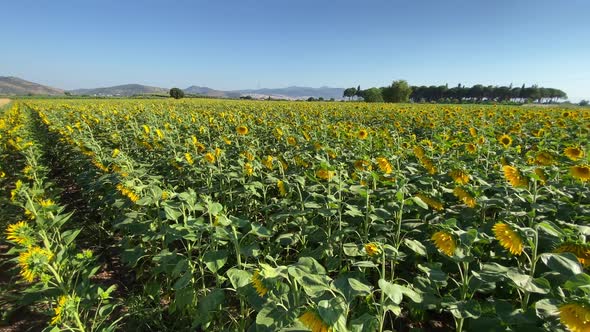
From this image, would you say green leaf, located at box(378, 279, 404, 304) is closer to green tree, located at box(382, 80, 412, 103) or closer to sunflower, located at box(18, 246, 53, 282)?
sunflower, located at box(18, 246, 53, 282)

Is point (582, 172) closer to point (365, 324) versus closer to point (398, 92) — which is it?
point (365, 324)

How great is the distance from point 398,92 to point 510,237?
2258 inches

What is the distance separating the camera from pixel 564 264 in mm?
1290

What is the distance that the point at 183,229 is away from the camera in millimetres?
2031

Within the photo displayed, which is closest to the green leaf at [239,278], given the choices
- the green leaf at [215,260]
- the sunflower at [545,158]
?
the green leaf at [215,260]

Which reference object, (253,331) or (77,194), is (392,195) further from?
(77,194)

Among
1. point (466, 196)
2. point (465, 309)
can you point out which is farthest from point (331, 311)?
point (466, 196)

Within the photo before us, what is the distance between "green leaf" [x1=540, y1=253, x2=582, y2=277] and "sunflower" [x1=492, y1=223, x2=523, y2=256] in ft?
0.50

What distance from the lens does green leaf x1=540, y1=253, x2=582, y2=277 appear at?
1.25 metres

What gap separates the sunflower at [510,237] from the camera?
152cm

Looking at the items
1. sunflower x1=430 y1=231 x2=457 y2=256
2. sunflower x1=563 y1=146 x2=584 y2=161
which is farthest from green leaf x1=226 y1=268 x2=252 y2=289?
sunflower x1=563 y1=146 x2=584 y2=161

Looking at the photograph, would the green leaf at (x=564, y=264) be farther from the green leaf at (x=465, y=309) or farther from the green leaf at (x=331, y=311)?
the green leaf at (x=331, y=311)

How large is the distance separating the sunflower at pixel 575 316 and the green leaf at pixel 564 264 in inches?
6.8

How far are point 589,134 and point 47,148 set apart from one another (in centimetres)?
1392
